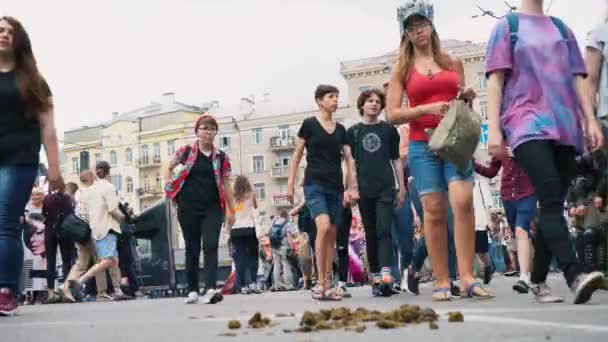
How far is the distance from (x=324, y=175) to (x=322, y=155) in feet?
0.69

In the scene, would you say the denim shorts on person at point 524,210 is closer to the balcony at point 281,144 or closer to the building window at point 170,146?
the balcony at point 281,144

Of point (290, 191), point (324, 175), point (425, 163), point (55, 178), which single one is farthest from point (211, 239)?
point (425, 163)

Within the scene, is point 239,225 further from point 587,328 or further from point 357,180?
point 587,328

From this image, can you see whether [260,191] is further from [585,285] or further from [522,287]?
[585,285]

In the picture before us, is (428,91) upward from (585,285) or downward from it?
upward

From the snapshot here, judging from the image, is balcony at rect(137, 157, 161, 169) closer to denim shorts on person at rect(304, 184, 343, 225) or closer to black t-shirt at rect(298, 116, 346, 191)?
black t-shirt at rect(298, 116, 346, 191)

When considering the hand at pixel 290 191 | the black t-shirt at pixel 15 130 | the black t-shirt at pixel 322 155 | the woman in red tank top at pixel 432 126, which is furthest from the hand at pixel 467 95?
the black t-shirt at pixel 15 130

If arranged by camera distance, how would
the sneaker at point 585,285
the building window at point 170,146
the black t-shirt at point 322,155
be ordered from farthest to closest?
1. the building window at point 170,146
2. the black t-shirt at point 322,155
3. the sneaker at point 585,285

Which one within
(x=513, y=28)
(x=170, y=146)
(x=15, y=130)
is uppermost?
(x=170, y=146)

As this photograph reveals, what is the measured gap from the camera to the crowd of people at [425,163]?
5367mm

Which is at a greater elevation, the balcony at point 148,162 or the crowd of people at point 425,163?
the balcony at point 148,162

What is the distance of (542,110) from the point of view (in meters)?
5.34

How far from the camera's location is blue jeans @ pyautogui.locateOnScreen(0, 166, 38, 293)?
6.21 meters

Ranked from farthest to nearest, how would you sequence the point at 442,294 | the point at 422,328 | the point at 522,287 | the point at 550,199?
the point at 522,287, the point at 442,294, the point at 550,199, the point at 422,328
